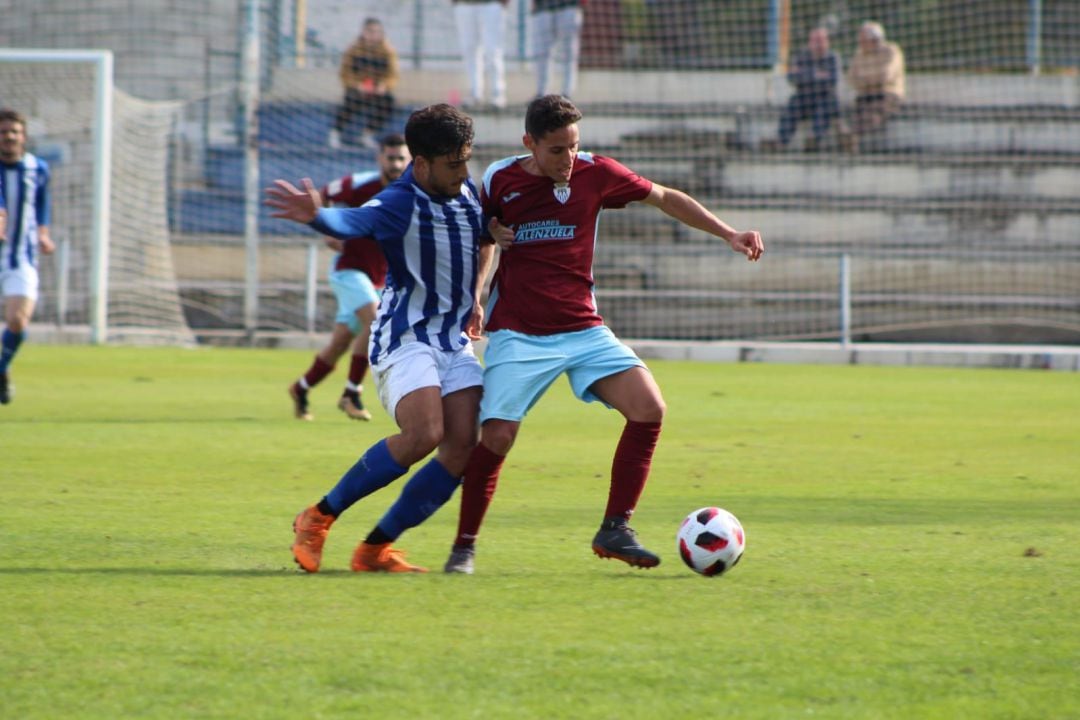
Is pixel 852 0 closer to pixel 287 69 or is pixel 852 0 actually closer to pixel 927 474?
pixel 287 69

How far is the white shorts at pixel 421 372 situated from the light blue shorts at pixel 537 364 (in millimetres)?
91

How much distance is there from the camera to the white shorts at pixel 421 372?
18.1 feet

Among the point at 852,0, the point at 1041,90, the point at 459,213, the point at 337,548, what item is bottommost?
the point at 337,548

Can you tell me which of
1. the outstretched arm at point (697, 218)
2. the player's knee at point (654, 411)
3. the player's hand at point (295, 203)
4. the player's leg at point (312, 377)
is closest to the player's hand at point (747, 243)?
the outstretched arm at point (697, 218)

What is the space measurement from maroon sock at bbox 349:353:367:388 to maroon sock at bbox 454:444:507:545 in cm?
533

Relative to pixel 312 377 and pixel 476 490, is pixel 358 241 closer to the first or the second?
pixel 312 377

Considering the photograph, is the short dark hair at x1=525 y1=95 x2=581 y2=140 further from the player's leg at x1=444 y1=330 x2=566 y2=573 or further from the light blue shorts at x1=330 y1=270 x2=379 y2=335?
the light blue shorts at x1=330 y1=270 x2=379 y2=335

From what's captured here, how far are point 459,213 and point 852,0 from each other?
19.8 m

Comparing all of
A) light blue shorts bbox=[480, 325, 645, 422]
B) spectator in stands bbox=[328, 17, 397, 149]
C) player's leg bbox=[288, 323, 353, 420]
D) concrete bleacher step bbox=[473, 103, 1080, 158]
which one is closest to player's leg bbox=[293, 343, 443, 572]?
light blue shorts bbox=[480, 325, 645, 422]

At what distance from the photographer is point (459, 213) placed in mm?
5652

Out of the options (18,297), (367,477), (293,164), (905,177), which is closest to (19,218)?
(18,297)

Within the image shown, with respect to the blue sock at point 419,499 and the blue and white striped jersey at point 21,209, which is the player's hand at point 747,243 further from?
the blue and white striped jersey at point 21,209

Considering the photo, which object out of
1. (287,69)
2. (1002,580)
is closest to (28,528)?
(1002,580)

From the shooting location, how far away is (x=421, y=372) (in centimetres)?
551
